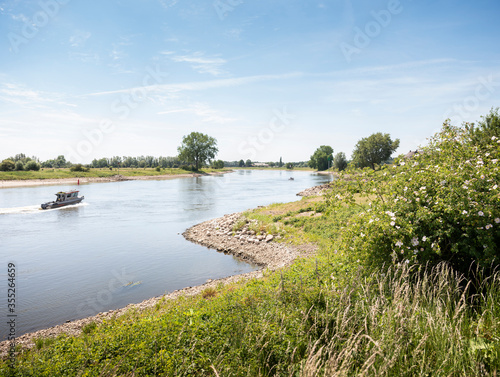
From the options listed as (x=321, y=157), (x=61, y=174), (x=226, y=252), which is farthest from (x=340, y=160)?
(x=226, y=252)

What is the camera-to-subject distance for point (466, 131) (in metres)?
8.77

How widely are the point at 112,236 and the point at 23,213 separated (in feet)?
55.8

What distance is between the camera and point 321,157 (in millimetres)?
159750

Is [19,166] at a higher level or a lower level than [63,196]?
higher

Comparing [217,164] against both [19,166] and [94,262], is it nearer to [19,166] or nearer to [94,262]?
[19,166]

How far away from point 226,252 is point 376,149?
246ft

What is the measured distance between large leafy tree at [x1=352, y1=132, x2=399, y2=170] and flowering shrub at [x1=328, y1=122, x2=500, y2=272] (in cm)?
7808

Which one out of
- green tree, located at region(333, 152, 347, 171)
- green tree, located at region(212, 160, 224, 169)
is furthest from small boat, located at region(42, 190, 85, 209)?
green tree, located at region(212, 160, 224, 169)

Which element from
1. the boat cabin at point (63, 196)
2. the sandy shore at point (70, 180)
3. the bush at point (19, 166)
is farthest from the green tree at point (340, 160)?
the bush at point (19, 166)

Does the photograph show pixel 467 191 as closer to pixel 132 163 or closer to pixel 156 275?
pixel 156 275

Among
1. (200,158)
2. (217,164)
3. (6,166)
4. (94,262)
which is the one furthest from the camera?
(217,164)

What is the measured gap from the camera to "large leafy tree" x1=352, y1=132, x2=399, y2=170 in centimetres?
8075

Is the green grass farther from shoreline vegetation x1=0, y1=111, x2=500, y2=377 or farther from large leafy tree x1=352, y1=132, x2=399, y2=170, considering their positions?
large leafy tree x1=352, y1=132, x2=399, y2=170

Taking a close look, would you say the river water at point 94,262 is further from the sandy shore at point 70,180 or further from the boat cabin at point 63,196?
the sandy shore at point 70,180
